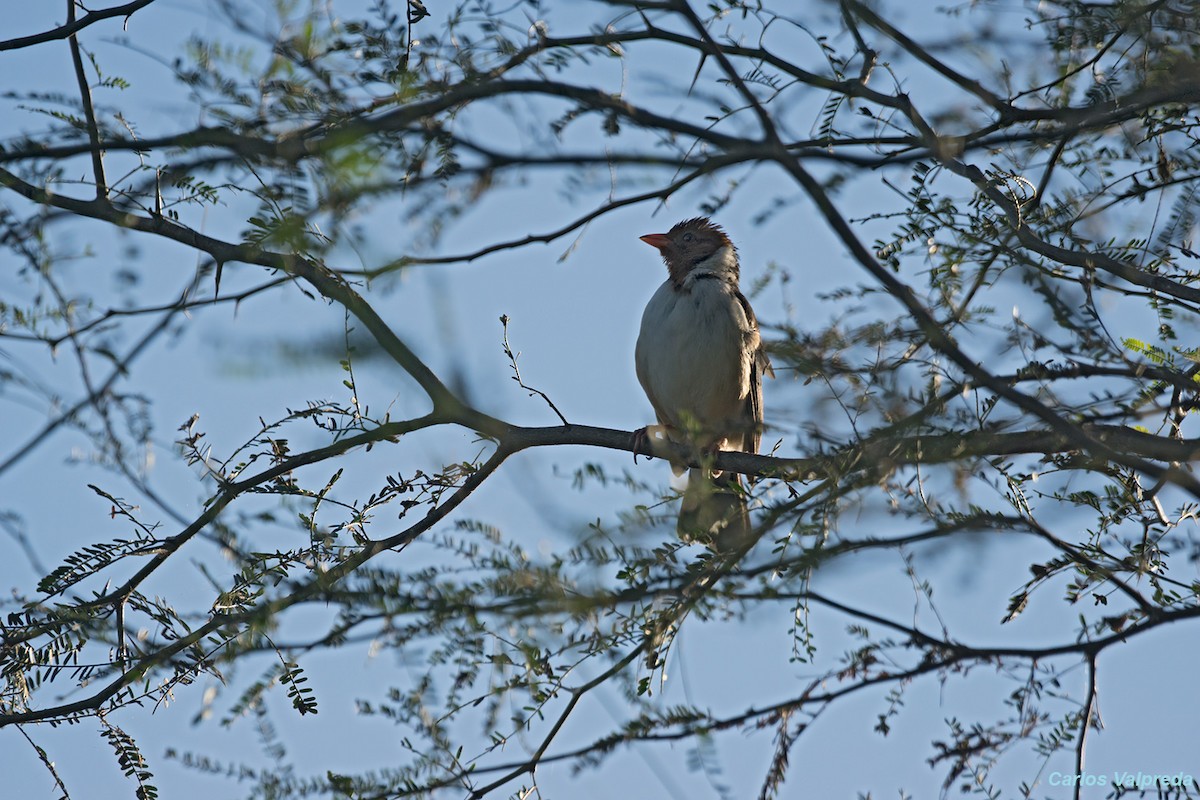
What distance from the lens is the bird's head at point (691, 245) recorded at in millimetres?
8258

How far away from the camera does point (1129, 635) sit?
14.6ft

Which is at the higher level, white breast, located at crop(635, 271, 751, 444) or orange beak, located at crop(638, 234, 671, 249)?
orange beak, located at crop(638, 234, 671, 249)

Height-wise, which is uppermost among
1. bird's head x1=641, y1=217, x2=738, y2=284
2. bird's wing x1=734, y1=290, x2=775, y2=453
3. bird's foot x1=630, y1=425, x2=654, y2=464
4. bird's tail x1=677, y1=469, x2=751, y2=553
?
bird's head x1=641, y1=217, x2=738, y2=284

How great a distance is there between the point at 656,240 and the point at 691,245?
0.29m

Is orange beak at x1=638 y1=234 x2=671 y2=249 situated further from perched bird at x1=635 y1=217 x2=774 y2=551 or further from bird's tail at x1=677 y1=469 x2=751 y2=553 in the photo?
bird's tail at x1=677 y1=469 x2=751 y2=553

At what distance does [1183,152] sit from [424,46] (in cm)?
309

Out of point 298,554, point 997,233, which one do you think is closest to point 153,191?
point 298,554

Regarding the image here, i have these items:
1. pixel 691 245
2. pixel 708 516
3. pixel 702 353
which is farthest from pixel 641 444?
pixel 691 245

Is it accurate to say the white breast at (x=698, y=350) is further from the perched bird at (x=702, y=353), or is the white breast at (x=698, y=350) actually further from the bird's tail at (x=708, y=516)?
the bird's tail at (x=708, y=516)

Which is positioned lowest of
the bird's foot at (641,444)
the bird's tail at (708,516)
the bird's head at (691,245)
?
the bird's tail at (708,516)

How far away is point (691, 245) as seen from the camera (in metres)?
8.41

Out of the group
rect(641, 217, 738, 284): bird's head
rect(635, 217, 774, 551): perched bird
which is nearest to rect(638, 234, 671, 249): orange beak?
rect(641, 217, 738, 284): bird's head

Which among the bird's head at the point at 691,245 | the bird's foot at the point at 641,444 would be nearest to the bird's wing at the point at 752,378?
the bird's head at the point at 691,245

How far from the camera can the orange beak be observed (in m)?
8.52
